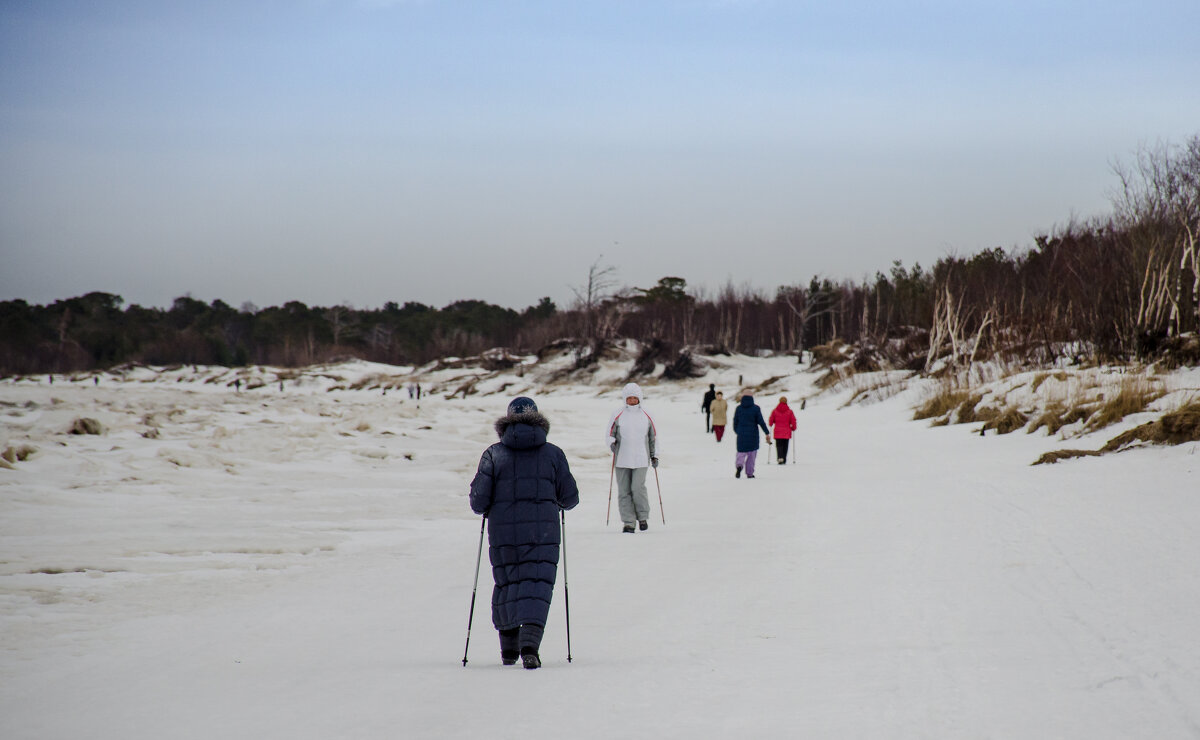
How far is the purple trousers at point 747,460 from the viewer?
53.1 feet

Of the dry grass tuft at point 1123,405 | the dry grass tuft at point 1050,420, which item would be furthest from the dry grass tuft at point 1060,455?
the dry grass tuft at point 1050,420

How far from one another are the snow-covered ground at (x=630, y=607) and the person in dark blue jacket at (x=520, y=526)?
283 mm

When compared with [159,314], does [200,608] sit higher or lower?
lower

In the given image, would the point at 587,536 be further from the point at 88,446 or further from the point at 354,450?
the point at 88,446

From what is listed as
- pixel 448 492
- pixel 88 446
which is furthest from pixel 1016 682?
pixel 88 446

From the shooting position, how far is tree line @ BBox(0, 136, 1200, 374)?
2761 cm

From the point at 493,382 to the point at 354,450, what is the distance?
1670 inches

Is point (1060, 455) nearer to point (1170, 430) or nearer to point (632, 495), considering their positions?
point (1170, 430)

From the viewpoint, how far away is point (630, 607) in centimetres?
720

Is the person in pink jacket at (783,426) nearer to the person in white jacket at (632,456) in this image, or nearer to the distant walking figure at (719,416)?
the distant walking figure at (719,416)

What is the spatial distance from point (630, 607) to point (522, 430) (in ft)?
7.33

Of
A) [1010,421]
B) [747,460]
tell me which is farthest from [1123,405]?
[747,460]

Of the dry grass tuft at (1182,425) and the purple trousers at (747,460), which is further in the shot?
the purple trousers at (747,460)

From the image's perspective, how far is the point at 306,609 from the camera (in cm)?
731
